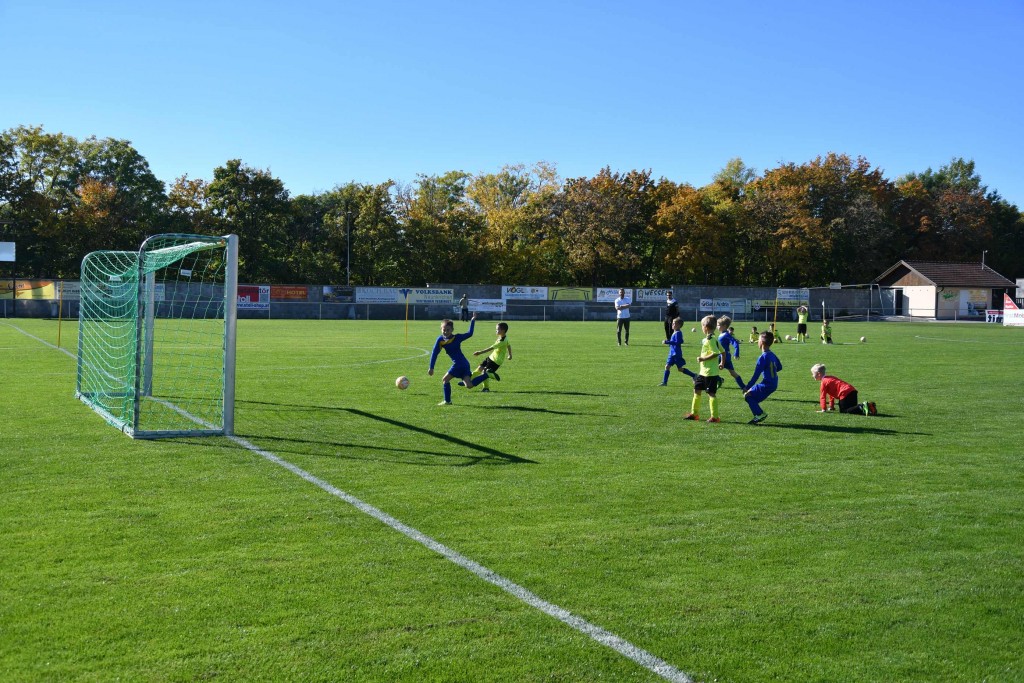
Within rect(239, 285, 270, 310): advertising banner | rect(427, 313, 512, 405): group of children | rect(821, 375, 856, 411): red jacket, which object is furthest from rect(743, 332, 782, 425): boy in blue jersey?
rect(239, 285, 270, 310): advertising banner

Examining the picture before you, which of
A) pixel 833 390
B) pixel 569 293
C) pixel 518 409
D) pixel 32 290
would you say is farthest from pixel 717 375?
pixel 569 293

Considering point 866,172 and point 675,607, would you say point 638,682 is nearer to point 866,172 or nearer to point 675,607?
point 675,607

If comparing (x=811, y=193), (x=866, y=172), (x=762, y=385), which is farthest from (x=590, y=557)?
(x=866, y=172)

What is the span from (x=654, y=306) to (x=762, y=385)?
165 ft

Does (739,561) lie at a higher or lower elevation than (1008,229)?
lower

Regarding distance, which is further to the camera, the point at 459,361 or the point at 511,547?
the point at 459,361

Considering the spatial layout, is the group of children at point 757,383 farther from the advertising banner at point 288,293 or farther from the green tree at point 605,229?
the green tree at point 605,229

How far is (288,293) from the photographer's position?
55781 millimetres

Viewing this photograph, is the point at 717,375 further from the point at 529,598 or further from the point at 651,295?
the point at 651,295

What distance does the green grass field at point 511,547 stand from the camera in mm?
4426

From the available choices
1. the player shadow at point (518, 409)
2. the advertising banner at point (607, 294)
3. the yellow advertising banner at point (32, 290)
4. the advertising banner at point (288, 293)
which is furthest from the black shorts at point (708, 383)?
the advertising banner at point (607, 294)

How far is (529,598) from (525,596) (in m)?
0.04

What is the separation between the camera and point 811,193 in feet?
250

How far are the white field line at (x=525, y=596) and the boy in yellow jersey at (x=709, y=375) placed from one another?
20.8 feet
